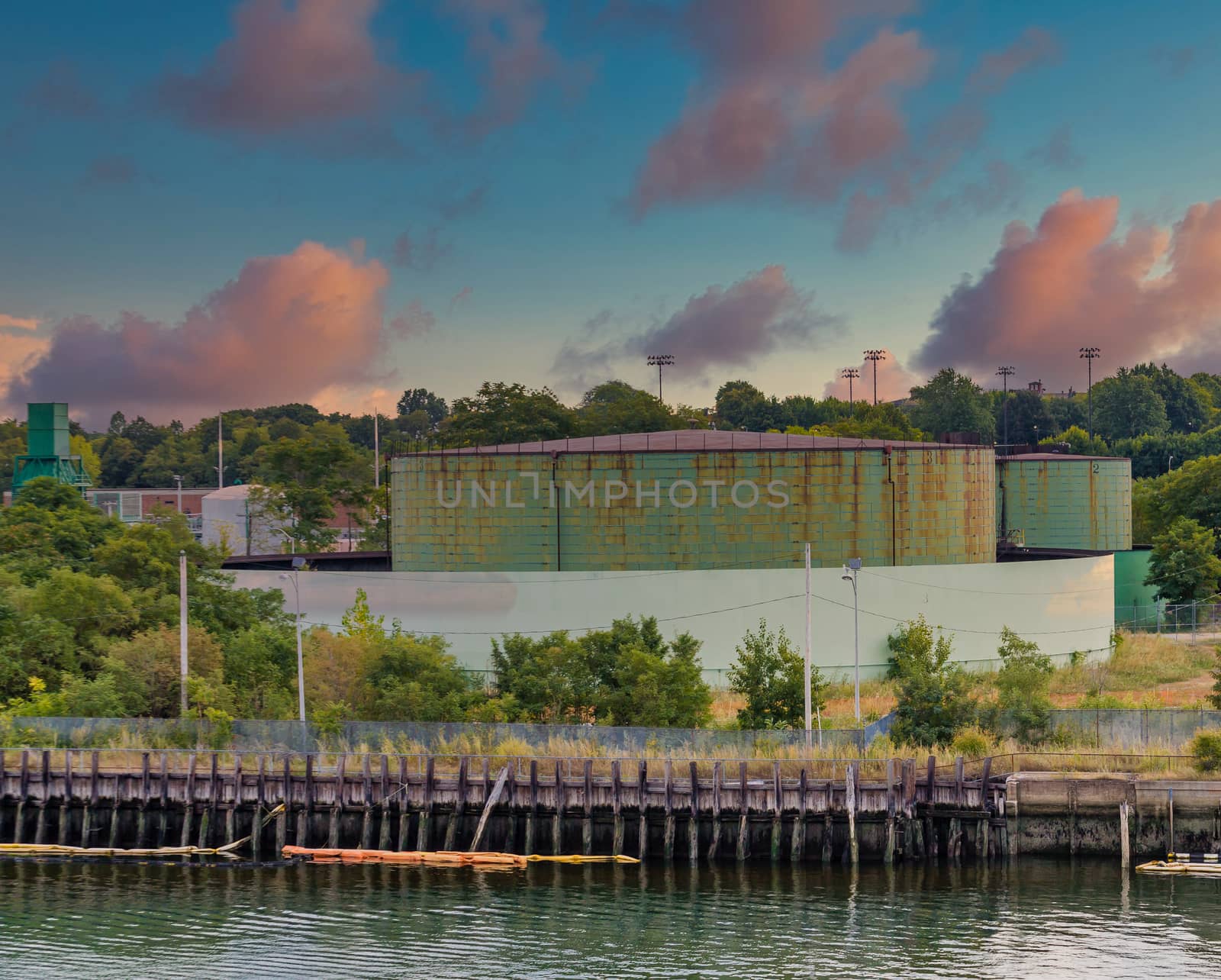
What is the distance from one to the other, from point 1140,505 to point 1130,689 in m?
55.3

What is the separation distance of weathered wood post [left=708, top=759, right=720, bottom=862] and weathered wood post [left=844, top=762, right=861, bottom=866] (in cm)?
332

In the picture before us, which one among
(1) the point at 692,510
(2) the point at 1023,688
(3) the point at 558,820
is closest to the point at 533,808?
(3) the point at 558,820

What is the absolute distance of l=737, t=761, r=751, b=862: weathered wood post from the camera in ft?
137

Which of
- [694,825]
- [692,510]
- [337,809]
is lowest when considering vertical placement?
[694,825]

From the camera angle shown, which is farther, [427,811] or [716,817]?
[427,811]

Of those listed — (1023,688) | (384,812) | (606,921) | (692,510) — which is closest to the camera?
(606,921)

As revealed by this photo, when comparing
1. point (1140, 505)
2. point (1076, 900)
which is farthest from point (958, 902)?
point (1140, 505)

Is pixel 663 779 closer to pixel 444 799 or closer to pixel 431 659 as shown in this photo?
pixel 444 799

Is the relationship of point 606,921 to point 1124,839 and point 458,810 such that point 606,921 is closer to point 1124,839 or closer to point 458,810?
point 458,810

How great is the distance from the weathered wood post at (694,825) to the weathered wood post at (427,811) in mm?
6950

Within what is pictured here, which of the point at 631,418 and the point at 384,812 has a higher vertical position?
the point at 631,418

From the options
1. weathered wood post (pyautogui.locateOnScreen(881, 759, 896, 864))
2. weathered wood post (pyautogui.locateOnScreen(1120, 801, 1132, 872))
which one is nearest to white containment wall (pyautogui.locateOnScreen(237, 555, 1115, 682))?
weathered wood post (pyautogui.locateOnScreen(881, 759, 896, 864))

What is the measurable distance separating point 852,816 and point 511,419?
8646 centimetres

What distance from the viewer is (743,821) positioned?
41750mm
